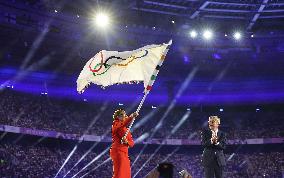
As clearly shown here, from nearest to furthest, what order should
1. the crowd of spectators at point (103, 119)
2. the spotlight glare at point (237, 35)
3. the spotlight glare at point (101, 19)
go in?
the spotlight glare at point (101, 19) < the crowd of spectators at point (103, 119) < the spotlight glare at point (237, 35)

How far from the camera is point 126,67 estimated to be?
26.1 feet

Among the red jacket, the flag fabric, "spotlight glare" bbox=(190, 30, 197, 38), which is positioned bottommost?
the red jacket

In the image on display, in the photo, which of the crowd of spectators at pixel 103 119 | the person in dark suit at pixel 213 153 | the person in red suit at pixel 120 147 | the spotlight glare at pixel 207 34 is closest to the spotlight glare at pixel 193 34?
the spotlight glare at pixel 207 34

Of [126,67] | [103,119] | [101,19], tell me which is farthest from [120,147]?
[103,119]

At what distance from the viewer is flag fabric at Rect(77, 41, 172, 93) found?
727 centimetres

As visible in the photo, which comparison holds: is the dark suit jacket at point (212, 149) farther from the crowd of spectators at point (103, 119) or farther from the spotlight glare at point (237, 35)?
the spotlight glare at point (237, 35)

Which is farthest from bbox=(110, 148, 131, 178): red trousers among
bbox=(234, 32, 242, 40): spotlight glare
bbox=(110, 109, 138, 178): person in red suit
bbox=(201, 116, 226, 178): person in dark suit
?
bbox=(234, 32, 242, 40): spotlight glare

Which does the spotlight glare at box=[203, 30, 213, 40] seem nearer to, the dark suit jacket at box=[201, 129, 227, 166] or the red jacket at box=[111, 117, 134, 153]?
the dark suit jacket at box=[201, 129, 227, 166]

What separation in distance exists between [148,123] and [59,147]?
7695 millimetres

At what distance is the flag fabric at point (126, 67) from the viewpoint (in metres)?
7.27

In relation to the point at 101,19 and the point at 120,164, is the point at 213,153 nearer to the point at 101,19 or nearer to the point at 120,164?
the point at 120,164

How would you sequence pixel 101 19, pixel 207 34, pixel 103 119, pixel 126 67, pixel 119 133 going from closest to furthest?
pixel 119 133 < pixel 126 67 < pixel 101 19 < pixel 207 34 < pixel 103 119

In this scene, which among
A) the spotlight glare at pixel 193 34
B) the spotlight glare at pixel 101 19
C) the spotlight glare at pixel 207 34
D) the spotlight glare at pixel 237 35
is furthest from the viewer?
the spotlight glare at pixel 237 35

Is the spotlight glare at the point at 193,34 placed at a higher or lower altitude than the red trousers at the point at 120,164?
higher
